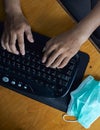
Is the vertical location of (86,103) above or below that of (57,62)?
below

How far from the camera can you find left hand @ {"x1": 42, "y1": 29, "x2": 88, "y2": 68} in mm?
853

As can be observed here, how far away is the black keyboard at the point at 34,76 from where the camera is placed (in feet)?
2.74

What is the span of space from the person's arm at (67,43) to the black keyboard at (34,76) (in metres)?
0.02

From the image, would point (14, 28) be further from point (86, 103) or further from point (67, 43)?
point (86, 103)

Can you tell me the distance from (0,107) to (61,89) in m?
0.18

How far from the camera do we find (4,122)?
83 centimetres

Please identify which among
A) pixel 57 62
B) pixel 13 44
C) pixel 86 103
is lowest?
pixel 86 103

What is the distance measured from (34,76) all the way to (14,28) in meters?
0.17

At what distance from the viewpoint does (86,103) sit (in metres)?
0.83

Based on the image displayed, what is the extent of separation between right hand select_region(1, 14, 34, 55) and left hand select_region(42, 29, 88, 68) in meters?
0.06

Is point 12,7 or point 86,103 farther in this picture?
point 12,7

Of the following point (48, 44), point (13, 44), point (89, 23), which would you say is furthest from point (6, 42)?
point (89, 23)

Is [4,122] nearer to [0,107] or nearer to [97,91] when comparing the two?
[0,107]

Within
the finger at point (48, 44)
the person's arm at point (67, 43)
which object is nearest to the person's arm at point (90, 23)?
the person's arm at point (67, 43)
